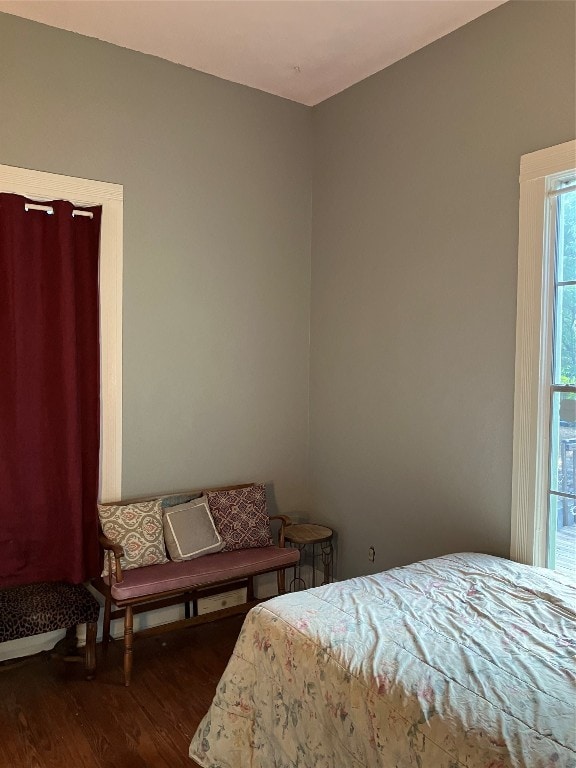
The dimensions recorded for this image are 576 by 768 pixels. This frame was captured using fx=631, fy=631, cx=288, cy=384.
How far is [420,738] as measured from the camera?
1.67 metres

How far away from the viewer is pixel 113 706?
2.81 meters

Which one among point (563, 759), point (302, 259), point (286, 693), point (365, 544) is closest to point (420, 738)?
point (563, 759)

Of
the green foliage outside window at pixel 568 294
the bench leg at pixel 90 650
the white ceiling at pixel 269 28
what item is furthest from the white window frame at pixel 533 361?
the bench leg at pixel 90 650

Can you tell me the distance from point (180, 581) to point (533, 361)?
6.46 feet

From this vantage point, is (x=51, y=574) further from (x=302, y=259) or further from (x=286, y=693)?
(x=302, y=259)

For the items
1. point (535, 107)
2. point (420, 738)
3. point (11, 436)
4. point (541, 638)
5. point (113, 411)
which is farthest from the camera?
point (113, 411)

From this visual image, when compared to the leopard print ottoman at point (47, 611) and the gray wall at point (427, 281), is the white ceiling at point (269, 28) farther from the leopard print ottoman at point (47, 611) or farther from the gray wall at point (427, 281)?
the leopard print ottoman at point (47, 611)

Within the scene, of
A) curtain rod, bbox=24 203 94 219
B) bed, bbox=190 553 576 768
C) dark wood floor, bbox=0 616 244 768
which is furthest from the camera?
curtain rod, bbox=24 203 94 219

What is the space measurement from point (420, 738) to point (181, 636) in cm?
213

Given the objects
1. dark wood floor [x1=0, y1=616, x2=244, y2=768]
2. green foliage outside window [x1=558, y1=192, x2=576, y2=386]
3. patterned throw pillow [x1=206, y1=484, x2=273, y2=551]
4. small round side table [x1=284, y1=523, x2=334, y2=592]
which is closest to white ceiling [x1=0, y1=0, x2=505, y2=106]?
green foliage outside window [x1=558, y1=192, x2=576, y2=386]

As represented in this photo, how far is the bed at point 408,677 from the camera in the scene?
1625mm

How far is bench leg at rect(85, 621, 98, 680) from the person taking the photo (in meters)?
3.02

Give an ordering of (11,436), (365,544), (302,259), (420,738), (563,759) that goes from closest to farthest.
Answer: (563,759) < (420,738) < (11,436) < (365,544) < (302,259)

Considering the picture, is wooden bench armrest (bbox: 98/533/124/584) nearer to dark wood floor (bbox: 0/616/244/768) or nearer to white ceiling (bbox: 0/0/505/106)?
dark wood floor (bbox: 0/616/244/768)
